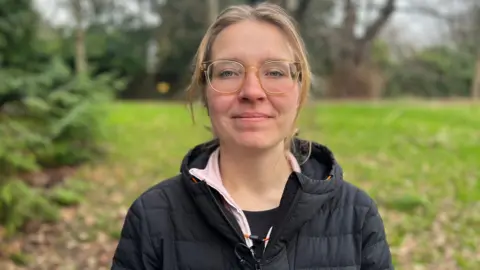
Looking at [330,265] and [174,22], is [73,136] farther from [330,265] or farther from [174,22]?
[174,22]

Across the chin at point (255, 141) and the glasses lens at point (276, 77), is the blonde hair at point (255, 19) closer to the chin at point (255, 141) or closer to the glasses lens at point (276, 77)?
the glasses lens at point (276, 77)

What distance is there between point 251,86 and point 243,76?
4cm

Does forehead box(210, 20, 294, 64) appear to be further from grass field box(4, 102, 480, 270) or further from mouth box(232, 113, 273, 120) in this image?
grass field box(4, 102, 480, 270)

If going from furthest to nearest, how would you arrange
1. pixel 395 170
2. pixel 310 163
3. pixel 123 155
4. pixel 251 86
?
pixel 123 155
pixel 395 170
pixel 310 163
pixel 251 86

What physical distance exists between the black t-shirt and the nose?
1.12 feet

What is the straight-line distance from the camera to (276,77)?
5.18ft

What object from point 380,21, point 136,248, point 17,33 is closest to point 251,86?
point 136,248

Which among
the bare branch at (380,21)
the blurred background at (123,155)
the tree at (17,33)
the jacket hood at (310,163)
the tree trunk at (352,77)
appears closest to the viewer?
the jacket hood at (310,163)

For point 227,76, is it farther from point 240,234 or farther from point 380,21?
point 380,21

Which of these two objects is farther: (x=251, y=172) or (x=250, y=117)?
(x=251, y=172)

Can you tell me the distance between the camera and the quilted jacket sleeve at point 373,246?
5.50ft

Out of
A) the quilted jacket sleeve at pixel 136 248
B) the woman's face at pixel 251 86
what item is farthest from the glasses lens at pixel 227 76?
the quilted jacket sleeve at pixel 136 248

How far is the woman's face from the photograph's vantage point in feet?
5.09

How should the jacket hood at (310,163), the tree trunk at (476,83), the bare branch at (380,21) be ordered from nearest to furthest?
the jacket hood at (310,163)
the bare branch at (380,21)
the tree trunk at (476,83)
